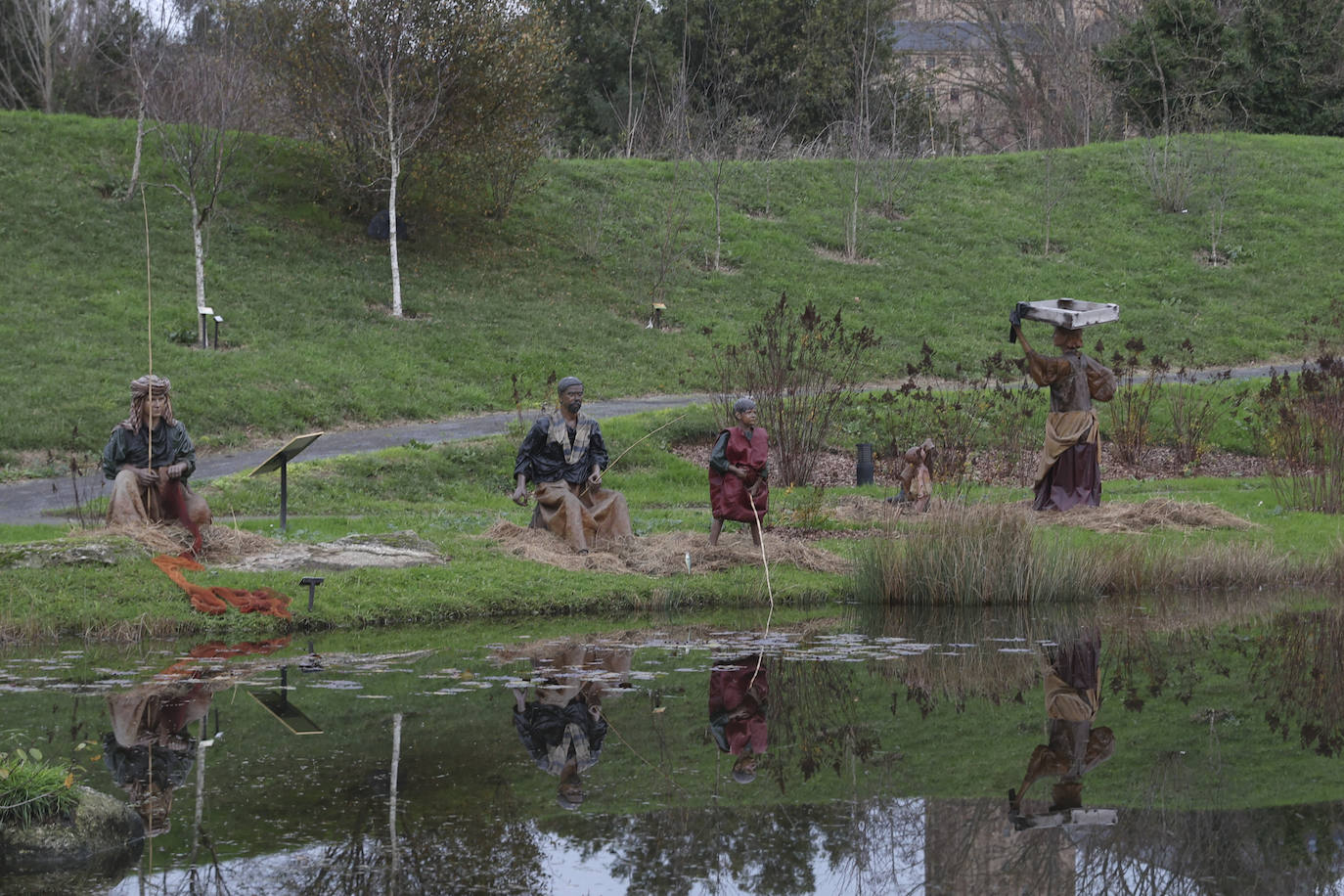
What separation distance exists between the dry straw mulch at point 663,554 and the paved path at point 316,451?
199 inches

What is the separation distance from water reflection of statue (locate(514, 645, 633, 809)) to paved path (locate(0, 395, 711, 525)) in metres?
7.64

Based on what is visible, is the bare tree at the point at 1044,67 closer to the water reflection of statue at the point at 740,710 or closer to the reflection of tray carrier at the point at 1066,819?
the water reflection of statue at the point at 740,710

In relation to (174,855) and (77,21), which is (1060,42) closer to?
(77,21)

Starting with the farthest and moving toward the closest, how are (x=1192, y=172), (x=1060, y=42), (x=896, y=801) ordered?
(x=1060, y=42)
(x=1192, y=172)
(x=896, y=801)

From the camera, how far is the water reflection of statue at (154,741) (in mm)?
7363

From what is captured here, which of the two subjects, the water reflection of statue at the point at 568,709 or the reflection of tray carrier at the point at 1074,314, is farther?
the reflection of tray carrier at the point at 1074,314

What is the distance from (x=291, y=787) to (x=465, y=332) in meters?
22.9

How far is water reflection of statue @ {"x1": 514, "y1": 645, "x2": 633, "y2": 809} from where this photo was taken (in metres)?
8.03

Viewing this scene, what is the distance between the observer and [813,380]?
68.7 ft

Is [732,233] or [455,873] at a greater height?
[732,233]

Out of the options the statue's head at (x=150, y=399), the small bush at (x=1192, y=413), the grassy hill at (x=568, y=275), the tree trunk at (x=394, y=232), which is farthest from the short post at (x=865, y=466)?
the tree trunk at (x=394, y=232)

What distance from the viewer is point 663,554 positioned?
47.5ft

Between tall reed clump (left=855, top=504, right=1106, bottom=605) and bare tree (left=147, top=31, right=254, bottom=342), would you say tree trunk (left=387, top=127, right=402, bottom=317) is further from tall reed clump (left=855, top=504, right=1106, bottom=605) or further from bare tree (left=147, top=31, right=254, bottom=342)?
tall reed clump (left=855, top=504, right=1106, bottom=605)

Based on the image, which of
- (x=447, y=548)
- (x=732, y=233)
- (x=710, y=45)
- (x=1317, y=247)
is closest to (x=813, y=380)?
(x=447, y=548)
